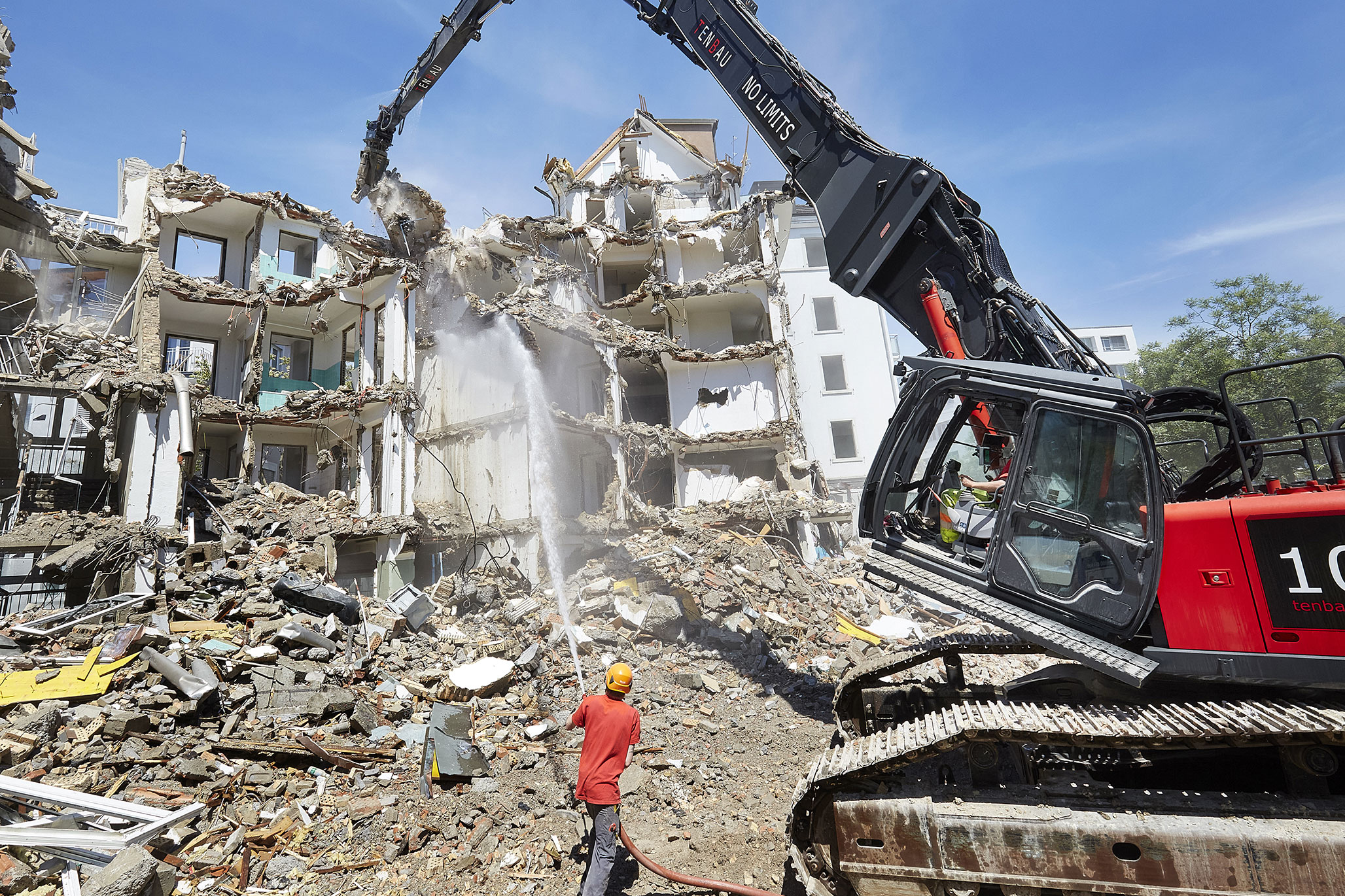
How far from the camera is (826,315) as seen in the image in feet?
112

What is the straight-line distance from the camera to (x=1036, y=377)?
4.55 meters

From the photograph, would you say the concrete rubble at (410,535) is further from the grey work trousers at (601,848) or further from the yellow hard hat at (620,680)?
the yellow hard hat at (620,680)

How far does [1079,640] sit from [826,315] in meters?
31.7

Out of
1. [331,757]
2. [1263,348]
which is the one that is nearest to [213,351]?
[331,757]

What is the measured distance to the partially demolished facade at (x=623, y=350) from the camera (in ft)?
69.1

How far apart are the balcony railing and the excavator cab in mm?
27665

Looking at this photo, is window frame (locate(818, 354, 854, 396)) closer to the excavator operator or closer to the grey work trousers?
the excavator operator

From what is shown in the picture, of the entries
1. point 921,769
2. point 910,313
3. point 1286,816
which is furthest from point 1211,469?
point 921,769

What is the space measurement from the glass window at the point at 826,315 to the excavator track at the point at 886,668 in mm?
29496

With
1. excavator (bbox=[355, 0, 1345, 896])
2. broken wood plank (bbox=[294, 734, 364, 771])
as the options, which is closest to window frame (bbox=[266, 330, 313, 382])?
broken wood plank (bbox=[294, 734, 364, 771])

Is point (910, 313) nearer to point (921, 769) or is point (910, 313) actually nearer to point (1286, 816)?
point (921, 769)

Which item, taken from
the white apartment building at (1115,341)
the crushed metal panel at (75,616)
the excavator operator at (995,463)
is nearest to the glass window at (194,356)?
the crushed metal panel at (75,616)

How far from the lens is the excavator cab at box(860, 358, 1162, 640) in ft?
13.7

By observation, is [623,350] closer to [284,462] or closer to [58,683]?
[284,462]
